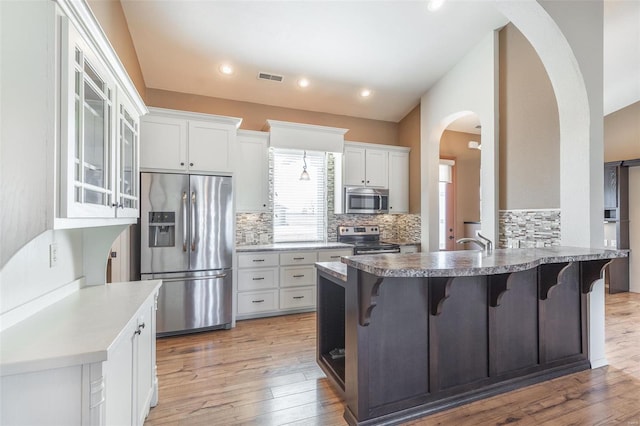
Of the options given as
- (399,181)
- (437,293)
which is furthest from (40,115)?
(399,181)

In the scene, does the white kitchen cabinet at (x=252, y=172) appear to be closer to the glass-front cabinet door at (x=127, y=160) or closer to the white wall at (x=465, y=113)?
the glass-front cabinet door at (x=127, y=160)

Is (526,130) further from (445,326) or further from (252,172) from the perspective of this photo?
(252,172)

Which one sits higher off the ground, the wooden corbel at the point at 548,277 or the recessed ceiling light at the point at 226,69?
the recessed ceiling light at the point at 226,69

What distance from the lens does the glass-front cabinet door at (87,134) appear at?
1181 mm

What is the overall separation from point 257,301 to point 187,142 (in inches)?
82.1

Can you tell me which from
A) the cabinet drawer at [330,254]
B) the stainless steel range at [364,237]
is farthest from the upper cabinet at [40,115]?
the stainless steel range at [364,237]

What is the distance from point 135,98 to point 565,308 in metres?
3.74

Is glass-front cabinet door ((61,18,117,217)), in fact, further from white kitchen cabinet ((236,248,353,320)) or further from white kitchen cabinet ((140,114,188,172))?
white kitchen cabinet ((236,248,353,320))

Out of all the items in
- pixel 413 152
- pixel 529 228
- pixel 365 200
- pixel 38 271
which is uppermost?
pixel 413 152

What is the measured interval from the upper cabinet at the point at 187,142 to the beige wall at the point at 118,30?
1.75ft

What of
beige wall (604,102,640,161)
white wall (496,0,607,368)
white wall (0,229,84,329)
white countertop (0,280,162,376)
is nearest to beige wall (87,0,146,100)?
white wall (0,229,84,329)

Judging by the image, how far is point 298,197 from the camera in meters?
4.69

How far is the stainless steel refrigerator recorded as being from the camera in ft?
10.6

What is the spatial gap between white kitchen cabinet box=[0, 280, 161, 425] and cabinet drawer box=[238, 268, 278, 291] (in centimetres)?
214
